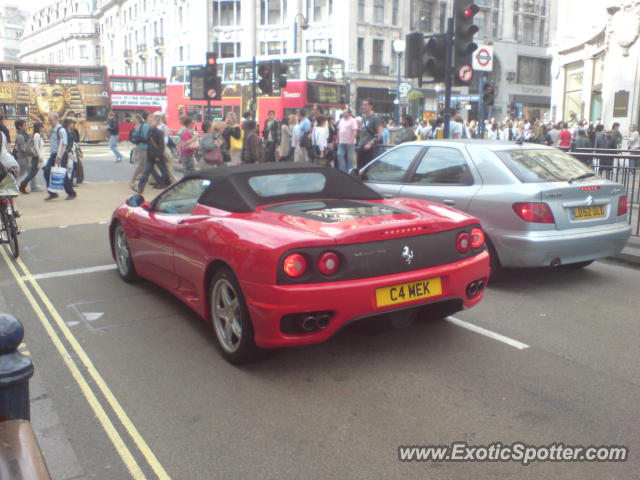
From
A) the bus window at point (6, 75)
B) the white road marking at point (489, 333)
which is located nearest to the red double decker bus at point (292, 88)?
the bus window at point (6, 75)

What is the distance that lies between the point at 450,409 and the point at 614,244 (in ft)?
12.1

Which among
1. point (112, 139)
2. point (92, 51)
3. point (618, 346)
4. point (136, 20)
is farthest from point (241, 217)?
point (92, 51)

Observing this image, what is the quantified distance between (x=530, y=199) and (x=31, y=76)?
107 ft

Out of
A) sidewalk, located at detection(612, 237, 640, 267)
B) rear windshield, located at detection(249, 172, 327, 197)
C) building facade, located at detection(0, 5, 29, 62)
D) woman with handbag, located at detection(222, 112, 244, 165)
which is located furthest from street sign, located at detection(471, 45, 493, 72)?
building facade, located at detection(0, 5, 29, 62)

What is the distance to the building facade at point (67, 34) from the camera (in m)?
96.2

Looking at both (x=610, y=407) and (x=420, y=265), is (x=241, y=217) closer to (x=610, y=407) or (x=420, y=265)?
(x=420, y=265)

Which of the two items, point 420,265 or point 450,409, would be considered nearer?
point 450,409

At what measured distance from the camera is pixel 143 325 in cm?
517

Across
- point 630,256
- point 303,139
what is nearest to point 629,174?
point 630,256

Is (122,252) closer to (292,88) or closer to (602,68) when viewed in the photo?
(292,88)

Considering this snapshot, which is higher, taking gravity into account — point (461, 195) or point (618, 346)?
point (461, 195)

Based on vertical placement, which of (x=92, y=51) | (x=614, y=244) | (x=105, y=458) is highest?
(x=92, y=51)

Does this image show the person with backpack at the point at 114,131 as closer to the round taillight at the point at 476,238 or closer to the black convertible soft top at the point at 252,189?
the black convertible soft top at the point at 252,189

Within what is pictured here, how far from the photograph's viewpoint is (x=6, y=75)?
32219 mm
